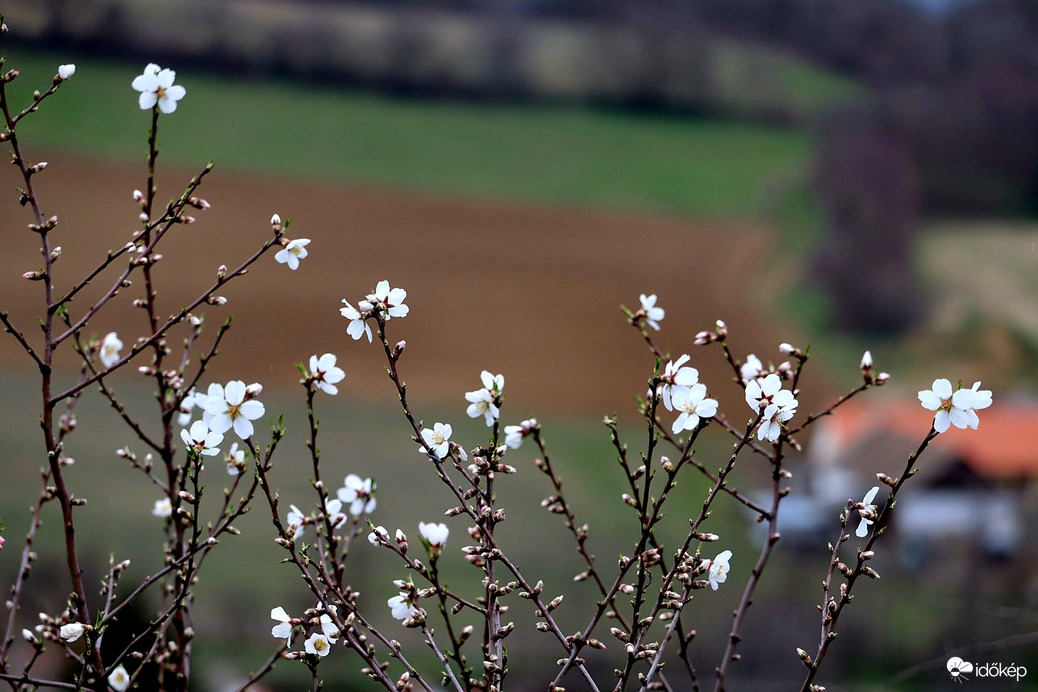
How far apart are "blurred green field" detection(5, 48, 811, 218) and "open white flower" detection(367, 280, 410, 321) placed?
8.51 m

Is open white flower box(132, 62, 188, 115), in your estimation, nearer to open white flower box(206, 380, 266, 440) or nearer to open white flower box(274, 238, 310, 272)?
open white flower box(274, 238, 310, 272)

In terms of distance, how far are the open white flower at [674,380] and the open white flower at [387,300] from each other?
0.22 metres

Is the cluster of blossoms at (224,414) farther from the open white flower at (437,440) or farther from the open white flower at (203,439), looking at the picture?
the open white flower at (437,440)

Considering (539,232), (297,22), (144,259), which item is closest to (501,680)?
(144,259)

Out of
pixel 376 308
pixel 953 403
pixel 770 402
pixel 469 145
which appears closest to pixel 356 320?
pixel 376 308

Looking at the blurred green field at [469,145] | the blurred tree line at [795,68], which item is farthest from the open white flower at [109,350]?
the blurred green field at [469,145]

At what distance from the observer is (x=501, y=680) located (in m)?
0.69

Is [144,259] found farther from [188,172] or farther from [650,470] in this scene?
[188,172]

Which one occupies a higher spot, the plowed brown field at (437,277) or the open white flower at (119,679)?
the plowed brown field at (437,277)

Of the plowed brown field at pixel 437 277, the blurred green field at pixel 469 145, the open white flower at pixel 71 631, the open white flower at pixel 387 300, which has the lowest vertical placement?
the open white flower at pixel 71 631

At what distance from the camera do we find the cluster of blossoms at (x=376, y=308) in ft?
2.39

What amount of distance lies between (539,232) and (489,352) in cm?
221

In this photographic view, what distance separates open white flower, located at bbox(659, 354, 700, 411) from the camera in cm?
70

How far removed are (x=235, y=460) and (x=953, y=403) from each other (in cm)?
62
